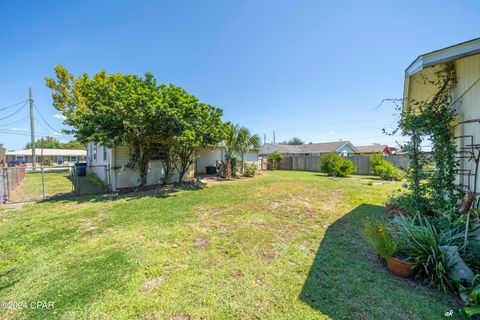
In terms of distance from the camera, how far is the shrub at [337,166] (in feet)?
46.6

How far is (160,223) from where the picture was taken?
4820 mm

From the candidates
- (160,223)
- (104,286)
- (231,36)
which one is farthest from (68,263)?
(231,36)

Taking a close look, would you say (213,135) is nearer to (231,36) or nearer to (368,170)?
(231,36)

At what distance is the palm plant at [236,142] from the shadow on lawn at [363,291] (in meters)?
9.96

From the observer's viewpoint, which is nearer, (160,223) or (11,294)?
(11,294)

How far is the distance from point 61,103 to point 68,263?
21.9 m

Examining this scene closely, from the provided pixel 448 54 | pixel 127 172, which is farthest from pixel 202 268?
pixel 127 172

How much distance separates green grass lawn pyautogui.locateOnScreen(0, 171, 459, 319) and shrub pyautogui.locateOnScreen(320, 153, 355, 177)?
9.22 m

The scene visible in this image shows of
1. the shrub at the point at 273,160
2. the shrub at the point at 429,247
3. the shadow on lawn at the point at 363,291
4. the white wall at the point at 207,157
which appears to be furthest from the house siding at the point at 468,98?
the shrub at the point at 273,160

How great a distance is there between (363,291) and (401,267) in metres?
0.77

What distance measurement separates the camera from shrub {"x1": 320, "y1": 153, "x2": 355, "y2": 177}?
1420 centimetres

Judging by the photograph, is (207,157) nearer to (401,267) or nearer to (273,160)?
(273,160)

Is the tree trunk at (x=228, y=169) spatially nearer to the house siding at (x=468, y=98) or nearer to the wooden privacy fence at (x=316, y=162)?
the wooden privacy fence at (x=316, y=162)

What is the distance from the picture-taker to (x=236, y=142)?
42.1 ft
